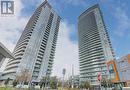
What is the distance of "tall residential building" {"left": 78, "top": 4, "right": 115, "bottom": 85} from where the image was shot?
107 m

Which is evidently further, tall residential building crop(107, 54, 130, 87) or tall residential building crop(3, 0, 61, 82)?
tall residential building crop(3, 0, 61, 82)

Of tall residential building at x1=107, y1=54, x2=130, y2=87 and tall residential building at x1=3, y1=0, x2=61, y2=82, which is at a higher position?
tall residential building at x1=3, y1=0, x2=61, y2=82

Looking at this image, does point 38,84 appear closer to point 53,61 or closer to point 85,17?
point 53,61

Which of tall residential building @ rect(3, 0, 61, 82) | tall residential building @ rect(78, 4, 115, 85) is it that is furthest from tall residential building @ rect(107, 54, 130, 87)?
tall residential building @ rect(3, 0, 61, 82)

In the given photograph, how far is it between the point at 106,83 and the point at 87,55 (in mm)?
49097

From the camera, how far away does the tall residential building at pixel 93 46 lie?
107 meters

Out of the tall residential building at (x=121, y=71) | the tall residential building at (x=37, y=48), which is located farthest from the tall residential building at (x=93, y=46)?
the tall residential building at (x=121, y=71)

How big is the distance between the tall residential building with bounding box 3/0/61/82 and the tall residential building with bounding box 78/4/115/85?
28084 mm

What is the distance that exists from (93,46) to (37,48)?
47.3 meters

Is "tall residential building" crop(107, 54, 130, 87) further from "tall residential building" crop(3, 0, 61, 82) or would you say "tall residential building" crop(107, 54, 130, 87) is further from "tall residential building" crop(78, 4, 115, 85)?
"tall residential building" crop(3, 0, 61, 82)

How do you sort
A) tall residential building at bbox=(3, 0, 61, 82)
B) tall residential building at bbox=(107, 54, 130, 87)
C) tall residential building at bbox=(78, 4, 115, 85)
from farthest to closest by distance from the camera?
1. tall residential building at bbox=(78, 4, 115, 85)
2. tall residential building at bbox=(3, 0, 61, 82)
3. tall residential building at bbox=(107, 54, 130, 87)

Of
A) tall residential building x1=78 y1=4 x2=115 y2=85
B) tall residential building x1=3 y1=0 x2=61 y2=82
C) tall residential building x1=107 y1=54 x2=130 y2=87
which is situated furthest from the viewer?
tall residential building x1=78 y1=4 x2=115 y2=85

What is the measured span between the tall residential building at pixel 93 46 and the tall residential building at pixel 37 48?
92.1 ft

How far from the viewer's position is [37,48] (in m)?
102
